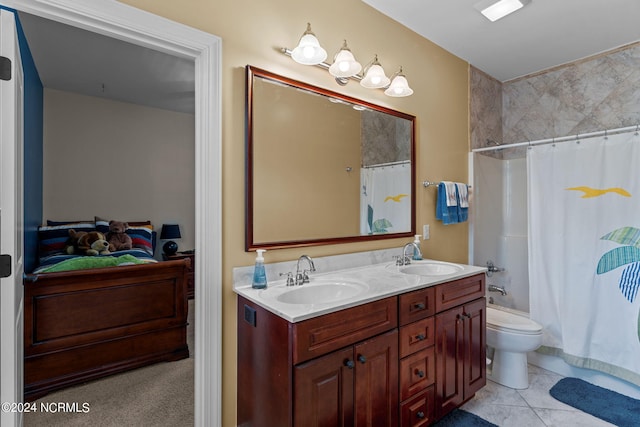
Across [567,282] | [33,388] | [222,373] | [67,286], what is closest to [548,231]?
[567,282]

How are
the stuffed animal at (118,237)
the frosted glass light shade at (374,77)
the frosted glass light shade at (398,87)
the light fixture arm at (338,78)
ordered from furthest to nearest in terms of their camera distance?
the stuffed animal at (118,237) → the frosted glass light shade at (398,87) → the frosted glass light shade at (374,77) → the light fixture arm at (338,78)

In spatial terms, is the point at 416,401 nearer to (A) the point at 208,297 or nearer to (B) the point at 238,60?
(A) the point at 208,297

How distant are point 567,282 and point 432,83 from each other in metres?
1.86

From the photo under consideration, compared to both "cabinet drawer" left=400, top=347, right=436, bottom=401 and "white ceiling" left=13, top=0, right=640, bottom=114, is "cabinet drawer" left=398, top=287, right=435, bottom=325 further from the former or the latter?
"white ceiling" left=13, top=0, right=640, bottom=114

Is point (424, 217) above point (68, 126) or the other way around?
the other way around

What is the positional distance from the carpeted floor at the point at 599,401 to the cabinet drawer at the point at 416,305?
4.31 ft

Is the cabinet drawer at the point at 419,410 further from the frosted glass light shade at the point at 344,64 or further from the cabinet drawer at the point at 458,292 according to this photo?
the frosted glass light shade at the point at 344,64

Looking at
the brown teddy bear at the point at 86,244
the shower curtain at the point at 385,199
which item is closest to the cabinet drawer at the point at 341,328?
the shower curtain at the point at 385,199

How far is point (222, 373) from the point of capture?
1538 mm

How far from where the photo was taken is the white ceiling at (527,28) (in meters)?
2.19

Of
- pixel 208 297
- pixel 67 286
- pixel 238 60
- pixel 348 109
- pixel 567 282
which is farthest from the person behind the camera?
pixel 567 282

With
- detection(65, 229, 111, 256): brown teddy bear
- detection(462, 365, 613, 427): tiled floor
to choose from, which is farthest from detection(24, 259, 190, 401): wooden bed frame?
detection(462, 365, 613, 427): tiled floor

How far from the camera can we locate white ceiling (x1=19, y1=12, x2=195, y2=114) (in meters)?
2.58

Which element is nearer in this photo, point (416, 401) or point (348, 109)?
point (416, 401)
